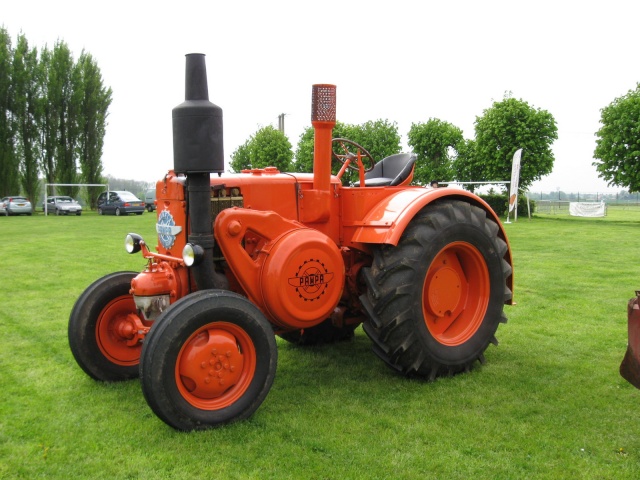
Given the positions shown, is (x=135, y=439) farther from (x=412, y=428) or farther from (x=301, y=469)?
(x=412, y=428)

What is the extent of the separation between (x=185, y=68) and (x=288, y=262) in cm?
136

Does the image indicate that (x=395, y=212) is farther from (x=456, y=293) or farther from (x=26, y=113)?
(x=26, y=113)

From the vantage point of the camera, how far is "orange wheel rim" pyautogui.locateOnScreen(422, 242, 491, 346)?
466cm

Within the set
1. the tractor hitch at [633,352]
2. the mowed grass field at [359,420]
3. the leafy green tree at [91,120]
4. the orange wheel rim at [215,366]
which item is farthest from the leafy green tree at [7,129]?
the tractor hitch at [633,352]

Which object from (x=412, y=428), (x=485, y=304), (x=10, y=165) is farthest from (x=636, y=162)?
(x=10, y=165)

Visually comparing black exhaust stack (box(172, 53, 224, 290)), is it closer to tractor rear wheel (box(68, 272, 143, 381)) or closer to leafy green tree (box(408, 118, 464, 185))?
tractor rear wheel (box(68, 272, 143, 381))

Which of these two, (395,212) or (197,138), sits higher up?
(197,138)

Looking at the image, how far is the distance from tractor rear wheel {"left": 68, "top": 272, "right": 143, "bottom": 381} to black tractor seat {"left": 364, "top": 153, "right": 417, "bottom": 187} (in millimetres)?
2086

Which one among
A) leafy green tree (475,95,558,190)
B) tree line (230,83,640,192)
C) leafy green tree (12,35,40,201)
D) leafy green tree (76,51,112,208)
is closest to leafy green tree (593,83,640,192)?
tree line (230,83,640,192)

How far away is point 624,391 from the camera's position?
4227mm

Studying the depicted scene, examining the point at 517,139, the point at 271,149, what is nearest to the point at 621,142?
the point at 517,139

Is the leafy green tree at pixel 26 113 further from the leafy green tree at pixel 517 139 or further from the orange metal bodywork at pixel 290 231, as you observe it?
the orange metal bodywork at pixel 290 231

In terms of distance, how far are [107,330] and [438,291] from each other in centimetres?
248

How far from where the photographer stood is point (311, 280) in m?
4.15
